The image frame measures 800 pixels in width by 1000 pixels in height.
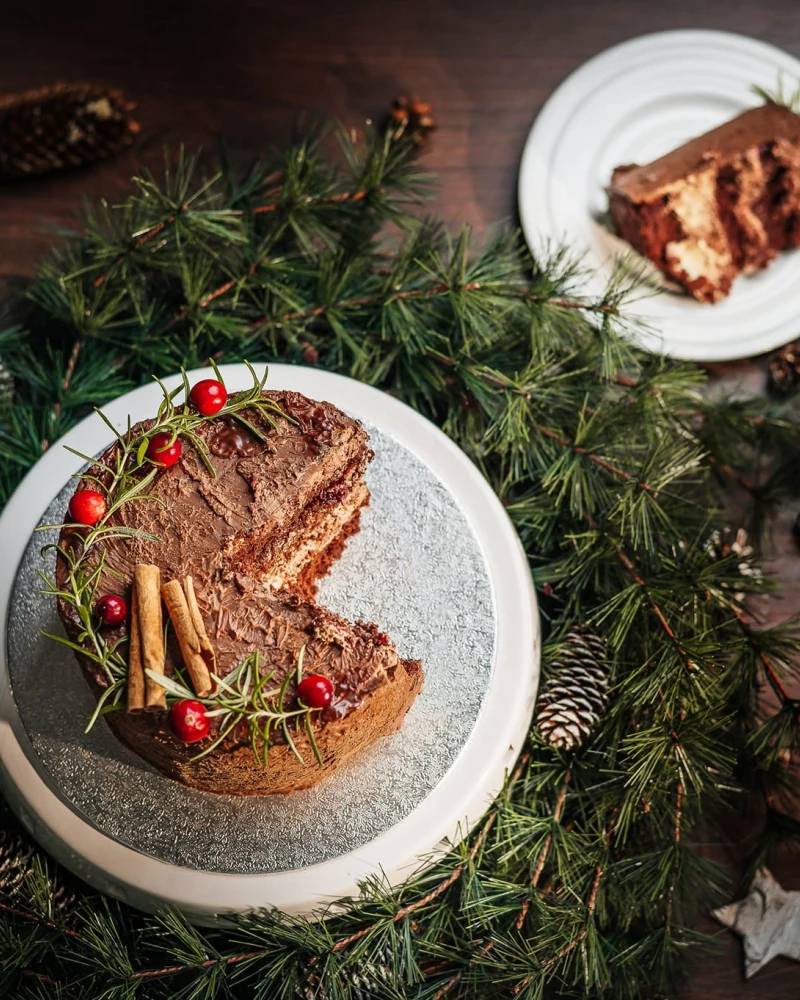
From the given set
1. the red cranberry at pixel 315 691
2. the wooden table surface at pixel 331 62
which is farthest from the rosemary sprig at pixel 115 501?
the wooden table surface at pixel 331 62

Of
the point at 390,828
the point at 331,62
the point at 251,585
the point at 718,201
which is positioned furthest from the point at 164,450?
the point at 718,201

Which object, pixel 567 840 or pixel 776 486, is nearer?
pixel 567 840

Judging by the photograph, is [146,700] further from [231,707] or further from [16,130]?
[16,130]

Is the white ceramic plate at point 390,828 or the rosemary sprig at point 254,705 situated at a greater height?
the rosemary sprig at point 254,705

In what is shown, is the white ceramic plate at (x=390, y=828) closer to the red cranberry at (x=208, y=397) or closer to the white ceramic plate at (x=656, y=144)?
the red cranberry at (x=208, y=397)

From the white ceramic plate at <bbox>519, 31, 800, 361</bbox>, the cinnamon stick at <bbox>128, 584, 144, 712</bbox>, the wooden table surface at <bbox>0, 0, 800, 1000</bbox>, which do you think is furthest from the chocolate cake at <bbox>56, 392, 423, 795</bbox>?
the wooden table surface at <bbox>0, 0, 800, 1000</bbox>

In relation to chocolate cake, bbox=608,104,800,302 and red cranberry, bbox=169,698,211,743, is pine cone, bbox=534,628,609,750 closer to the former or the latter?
red cranberry, bbox=169,698,211,743

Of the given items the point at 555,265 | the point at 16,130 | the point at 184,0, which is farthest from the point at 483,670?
the point at 184,0
